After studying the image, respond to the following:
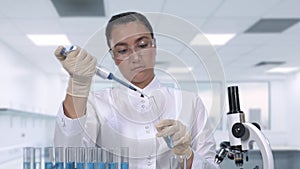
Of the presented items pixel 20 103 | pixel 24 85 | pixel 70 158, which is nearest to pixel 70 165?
pixel 70 158

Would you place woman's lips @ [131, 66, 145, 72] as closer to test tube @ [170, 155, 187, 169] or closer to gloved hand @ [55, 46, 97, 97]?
gloved hand @ [55, 46, 97, 97]

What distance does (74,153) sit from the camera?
2.32 feet

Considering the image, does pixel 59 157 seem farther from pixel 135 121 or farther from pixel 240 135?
pixel 240 135

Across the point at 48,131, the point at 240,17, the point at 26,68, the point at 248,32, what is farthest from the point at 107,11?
the point at 48,131

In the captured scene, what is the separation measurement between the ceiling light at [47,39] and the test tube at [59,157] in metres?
3.64

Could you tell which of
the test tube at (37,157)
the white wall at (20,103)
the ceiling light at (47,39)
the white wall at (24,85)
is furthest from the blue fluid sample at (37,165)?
the ceiling light at (47,39)

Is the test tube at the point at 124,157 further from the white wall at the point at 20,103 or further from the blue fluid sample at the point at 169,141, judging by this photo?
the white wall at the point at 20,103


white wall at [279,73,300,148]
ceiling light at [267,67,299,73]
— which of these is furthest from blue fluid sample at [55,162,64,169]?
white wall at [279,73,300,148]

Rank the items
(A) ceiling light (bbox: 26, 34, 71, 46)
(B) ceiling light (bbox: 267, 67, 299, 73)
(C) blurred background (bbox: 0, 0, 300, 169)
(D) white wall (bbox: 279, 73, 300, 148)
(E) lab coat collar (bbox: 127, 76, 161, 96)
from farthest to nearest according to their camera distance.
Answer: (D) white wall (bbox: 279, 73, 300, 148) → (B) ceiling light (bbox: 267, 67, 299, 73) → (A) ceiling light (bbox: 26, 34, 71, 46) → (C) blurred background (bbox: 0, 0, 300, 169) → (E) lab coat collar (bbox: 127, 76, 161, 96)

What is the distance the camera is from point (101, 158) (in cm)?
71

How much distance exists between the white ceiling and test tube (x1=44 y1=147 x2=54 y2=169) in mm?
1545

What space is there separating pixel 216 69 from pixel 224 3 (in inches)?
97.8

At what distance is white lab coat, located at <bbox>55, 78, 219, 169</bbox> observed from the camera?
71cm

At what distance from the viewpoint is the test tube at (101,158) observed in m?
0.70
